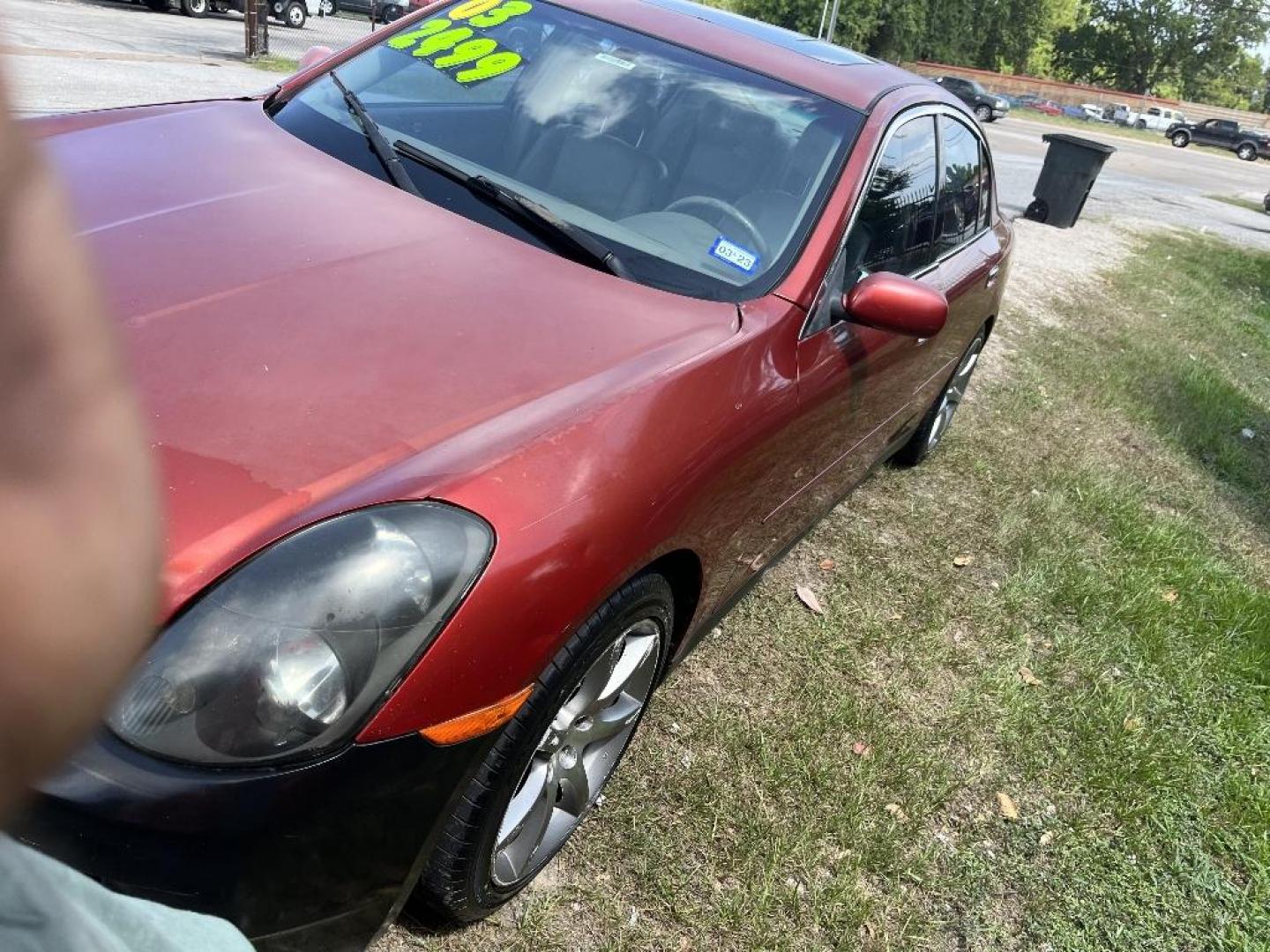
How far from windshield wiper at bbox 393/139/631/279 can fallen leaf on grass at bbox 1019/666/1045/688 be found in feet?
6.77

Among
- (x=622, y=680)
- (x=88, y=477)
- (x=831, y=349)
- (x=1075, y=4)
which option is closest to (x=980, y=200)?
(x=831, y=349)

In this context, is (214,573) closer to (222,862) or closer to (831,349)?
(222,862)

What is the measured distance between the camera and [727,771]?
8.84 feet

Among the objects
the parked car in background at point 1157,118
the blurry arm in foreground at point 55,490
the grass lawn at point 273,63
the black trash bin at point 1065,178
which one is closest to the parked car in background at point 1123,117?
the parked car in background at point 1157,118

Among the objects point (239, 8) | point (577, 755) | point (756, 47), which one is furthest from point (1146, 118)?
point (577, 755)

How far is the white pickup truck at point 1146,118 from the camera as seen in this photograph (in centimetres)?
5969

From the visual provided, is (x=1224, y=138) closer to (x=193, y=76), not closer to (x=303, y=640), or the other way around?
(x=193, y=76)

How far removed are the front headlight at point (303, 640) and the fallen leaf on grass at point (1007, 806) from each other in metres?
2.01

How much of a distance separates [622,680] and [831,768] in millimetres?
896

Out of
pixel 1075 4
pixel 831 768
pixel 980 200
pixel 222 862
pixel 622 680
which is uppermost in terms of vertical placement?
pixel 1075 4

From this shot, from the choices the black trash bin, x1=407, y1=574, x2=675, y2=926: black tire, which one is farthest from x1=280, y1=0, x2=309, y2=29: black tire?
x1=407, y1=574, x2=675, y2=926: black tire

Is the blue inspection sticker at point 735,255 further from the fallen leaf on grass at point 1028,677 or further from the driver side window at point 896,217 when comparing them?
the fallen leaf on grass at point 1028,677

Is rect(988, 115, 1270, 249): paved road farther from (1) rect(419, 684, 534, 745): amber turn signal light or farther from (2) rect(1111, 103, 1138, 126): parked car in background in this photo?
(2) rect(1111, 103, 1138, 126): parked car in background

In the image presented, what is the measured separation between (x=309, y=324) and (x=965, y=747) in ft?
7.50
